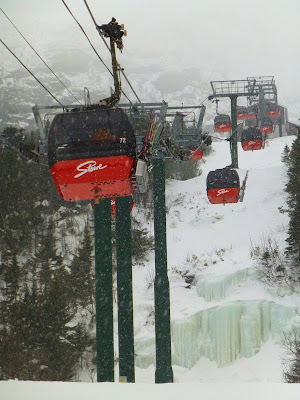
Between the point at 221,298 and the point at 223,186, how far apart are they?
778 centimetres

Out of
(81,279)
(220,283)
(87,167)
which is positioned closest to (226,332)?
(220,283)

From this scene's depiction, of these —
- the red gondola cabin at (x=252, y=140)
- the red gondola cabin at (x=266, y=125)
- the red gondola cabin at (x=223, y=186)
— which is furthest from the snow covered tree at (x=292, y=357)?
the red gondola cabin at (x=266, y=125)

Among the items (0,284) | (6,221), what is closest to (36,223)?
(6,221)

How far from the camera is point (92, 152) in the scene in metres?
5.84

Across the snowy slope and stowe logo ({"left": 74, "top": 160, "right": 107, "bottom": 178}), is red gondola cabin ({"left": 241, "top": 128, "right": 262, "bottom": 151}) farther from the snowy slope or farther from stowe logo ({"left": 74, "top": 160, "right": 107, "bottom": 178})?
stowe logo ({"left": 74, "top": 160, "right": 107, "bottom": 178})

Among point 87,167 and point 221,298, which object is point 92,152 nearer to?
point 87,167

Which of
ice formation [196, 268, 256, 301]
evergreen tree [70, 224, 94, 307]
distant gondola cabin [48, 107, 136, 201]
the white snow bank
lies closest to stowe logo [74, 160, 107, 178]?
distant gondola cabin [48, 107, 136, 201]

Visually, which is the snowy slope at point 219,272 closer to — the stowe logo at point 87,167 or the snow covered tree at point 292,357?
the snow covered tree at point 292,357

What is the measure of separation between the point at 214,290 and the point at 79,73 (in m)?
104

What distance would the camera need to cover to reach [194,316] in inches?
864

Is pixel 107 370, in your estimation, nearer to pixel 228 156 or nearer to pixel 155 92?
pixel 228 156

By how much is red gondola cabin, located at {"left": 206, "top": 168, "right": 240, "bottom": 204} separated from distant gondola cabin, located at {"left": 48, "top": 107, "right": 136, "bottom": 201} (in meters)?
10.6

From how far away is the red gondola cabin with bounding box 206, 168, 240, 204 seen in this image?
16422mm

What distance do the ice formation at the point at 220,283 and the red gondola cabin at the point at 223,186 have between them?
745 cm
